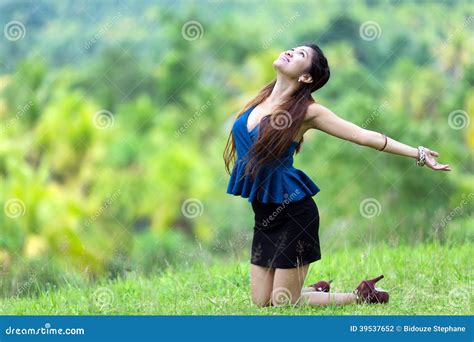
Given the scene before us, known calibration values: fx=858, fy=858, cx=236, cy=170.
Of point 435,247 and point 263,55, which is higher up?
point 263,55

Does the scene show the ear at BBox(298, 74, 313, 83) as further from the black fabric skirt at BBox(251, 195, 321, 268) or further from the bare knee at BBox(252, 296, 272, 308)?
the bare knee at BBox(252, 296, 272, 308)

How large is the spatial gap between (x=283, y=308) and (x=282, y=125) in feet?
2.59

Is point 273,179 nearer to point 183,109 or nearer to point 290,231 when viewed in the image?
point 290,231

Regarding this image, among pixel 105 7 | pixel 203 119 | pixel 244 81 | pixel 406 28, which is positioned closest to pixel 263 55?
pixel 244 81

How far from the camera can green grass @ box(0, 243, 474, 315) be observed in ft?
12.3

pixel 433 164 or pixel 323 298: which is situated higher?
pixel 433 164

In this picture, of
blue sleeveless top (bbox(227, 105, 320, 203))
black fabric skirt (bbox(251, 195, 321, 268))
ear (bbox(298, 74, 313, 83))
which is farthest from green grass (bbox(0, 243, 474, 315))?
ear (bbox(298, 74, 313, 83))

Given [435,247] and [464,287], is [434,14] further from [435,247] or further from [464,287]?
[464,287]

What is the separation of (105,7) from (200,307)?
5705 millimetres

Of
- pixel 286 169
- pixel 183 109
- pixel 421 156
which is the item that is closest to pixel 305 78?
pixel 286 169

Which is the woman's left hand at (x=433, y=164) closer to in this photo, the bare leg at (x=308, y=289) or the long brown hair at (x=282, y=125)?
the long brown hair at (x=282, y=125)

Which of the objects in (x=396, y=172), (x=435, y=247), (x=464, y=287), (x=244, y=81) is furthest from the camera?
(x=244, y=81)

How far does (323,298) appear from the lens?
374 cm

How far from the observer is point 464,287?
4000mm
